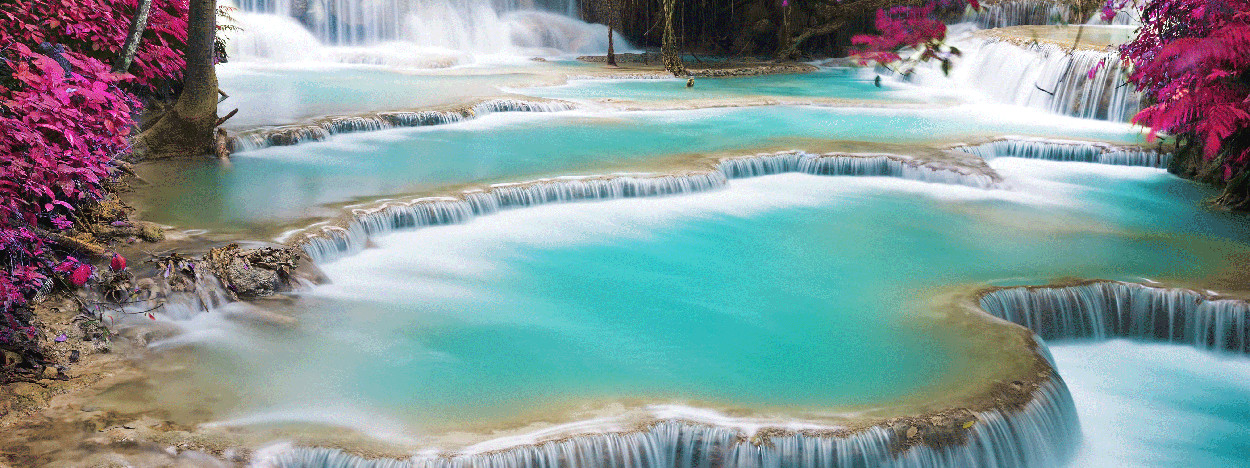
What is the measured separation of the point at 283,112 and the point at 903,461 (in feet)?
Result: 33.1

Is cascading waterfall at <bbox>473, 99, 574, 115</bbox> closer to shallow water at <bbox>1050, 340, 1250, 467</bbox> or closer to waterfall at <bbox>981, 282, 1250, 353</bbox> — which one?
waterfall at <bbox>981, 282, 1250, 353</bbox>

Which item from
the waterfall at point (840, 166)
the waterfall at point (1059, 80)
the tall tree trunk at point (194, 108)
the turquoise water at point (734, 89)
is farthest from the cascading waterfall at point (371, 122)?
the waterfall at point (1059, 80)

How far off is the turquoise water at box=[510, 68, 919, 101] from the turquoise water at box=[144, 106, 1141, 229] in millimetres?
1894

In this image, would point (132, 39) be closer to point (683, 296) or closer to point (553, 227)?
point (553, 227)

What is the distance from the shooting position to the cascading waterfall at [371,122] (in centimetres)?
1052

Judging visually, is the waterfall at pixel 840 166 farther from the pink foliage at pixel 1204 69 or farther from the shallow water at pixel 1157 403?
the shallow water at pixel 1157 403

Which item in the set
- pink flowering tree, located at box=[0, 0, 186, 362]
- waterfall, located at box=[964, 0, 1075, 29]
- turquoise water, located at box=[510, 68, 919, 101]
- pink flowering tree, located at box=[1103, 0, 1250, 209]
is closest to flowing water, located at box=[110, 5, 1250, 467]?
pink flowering tree, located at box=[1103, 0, 1250, 209]

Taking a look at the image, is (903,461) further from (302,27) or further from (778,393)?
(302,27)

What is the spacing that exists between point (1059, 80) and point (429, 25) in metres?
16.0

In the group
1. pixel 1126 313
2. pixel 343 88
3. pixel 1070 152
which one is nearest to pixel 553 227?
pixel 1126 313

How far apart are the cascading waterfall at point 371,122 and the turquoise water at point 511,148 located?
Result: 0.16m

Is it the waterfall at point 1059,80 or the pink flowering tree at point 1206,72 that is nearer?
the pink flowering tree at point 1206,72

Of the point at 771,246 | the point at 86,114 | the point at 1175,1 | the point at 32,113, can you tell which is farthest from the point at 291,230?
the point at 1175,1

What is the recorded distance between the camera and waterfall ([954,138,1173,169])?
36.2 feet
